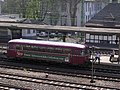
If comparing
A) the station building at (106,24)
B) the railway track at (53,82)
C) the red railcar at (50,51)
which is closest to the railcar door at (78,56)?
the red railcar at (50,51)

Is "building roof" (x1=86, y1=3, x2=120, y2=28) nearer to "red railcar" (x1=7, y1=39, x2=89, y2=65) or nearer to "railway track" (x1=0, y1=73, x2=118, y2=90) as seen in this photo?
"red railcar" (x1=7, y1=39, x2=89, y2=65)

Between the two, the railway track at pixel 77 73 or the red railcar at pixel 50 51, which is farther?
the red railcar at pixel 50 51

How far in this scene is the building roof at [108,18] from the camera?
4466 cm

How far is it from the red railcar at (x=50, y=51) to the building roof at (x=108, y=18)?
15536 millimetres

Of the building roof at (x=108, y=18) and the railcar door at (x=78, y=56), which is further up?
the building roof at (x=108, y=18)

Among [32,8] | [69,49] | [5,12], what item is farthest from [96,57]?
[5,12]

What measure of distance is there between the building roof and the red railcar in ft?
51.0

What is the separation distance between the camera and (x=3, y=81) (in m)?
23.4

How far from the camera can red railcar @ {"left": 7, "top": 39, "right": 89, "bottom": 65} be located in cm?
2831

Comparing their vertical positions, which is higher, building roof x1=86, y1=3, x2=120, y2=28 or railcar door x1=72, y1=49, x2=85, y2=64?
building roof x1=86, y1=3, x2=120, y2=28

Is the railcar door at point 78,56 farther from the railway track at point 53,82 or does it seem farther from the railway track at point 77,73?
the railway track at point 53,82

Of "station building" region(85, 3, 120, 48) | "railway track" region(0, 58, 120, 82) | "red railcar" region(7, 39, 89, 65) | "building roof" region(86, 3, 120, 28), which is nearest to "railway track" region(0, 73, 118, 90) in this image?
"railway track" region(0, 58, 120, 82)

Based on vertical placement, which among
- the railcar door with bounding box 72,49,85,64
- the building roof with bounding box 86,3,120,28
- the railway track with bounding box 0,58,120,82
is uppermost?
the building roof with bounding box 86,3,120,28

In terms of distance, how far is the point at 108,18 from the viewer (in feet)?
161
